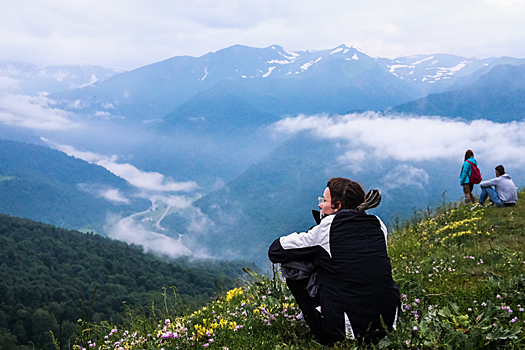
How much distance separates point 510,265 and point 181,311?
456 cm

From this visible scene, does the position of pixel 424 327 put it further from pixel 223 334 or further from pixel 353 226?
pixel 223 334

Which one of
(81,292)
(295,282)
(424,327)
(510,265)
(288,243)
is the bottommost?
(81,292)

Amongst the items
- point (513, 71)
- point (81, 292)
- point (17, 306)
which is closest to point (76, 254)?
point (81, 292)

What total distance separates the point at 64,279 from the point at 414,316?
94458 millimetres

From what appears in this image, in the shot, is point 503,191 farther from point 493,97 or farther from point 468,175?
point 493,97

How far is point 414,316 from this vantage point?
3.27 metres

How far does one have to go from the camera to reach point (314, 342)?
304 cm

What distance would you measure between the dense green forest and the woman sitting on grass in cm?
5064

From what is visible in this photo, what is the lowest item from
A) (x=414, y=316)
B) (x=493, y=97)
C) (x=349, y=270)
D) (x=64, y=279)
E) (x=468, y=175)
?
(x=64, y=279)

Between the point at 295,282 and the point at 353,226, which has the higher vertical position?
the point at 353,226

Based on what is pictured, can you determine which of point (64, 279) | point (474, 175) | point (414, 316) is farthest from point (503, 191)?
point (64, 279)

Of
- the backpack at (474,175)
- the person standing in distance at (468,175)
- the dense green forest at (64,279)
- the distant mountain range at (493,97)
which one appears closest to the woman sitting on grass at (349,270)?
the person standing in distance at (468,175)

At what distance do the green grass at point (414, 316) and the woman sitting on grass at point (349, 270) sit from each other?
0.49ft

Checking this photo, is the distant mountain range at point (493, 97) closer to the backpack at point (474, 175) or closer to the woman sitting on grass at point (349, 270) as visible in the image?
the backpack at point (474, 175)
